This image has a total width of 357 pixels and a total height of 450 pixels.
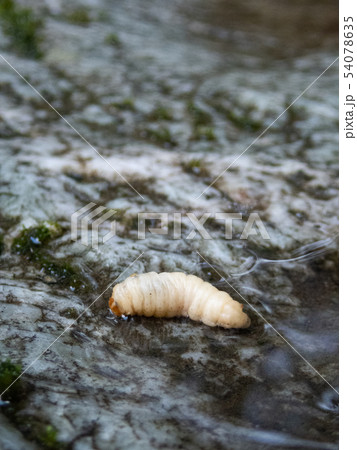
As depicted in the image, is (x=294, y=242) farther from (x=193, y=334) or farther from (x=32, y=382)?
(x=32, y=382)

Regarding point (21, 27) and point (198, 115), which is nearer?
point (198, 115)

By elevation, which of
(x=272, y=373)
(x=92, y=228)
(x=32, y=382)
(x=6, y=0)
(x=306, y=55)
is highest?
(x=6, y=0)

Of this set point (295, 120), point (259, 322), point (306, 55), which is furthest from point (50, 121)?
point (306, 55)

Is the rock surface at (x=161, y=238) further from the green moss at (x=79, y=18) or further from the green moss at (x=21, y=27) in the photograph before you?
the green moss at (x=21, y=27)

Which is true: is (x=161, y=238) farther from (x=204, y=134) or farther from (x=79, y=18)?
(x=79, y=18)

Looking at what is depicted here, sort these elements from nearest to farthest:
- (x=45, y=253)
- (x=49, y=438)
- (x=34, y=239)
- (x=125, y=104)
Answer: (x=49, y=438)
(x=45, y=253)
(x=34, y=239)
(x=125, y=104)

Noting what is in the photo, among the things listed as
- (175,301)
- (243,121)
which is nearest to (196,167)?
(243,121)
